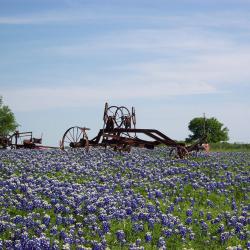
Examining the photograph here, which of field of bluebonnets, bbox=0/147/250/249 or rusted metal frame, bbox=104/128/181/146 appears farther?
rusted metal frame, bbox=104/128/181/146

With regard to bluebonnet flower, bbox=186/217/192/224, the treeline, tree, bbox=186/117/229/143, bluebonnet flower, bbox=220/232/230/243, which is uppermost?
tree, bbox=186/117/229/143

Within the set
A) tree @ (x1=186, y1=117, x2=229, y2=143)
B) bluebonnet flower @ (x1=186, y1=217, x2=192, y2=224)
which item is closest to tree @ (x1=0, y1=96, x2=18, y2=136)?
tree @ (x1=186, y1=117, x2=229, y2=143)

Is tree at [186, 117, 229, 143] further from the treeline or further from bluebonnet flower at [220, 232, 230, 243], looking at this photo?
bluebonnet flower at [220, 232, 230, 243]

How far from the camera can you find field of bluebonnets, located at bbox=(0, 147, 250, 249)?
9094 millimetres

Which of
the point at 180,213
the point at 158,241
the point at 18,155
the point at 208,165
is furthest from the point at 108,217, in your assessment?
the point at 18,155

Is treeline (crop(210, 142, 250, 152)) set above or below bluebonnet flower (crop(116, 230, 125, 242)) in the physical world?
above

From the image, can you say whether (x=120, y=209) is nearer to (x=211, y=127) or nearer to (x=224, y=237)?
(x=224, y=237)

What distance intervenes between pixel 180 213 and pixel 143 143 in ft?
44.8

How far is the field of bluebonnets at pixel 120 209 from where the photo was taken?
29.8 ft

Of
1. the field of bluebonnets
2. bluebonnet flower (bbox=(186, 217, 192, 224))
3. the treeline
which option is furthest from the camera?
the treeline

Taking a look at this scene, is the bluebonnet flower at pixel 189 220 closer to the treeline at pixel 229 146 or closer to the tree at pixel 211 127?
the treeline at pixel 229 146

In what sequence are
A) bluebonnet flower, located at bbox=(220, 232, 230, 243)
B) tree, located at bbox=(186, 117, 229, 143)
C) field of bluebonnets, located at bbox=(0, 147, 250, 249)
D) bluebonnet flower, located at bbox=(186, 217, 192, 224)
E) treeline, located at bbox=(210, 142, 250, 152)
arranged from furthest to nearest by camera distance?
tree, located at bbox=(186, 117, 229, 143) → treeline, located at bbox=(210, 142, 250, 152) → bluebonnet flower, located at bbox=(186, 217, 192, 224) → bluebonnet flower, located at bbox=(220, 232, 230, 243) → field of bluebonnets, located at bbox=(0, 147, 250, 249)

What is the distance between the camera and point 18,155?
20250 mm

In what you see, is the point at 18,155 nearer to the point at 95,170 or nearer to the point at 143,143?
the point at 95,170
